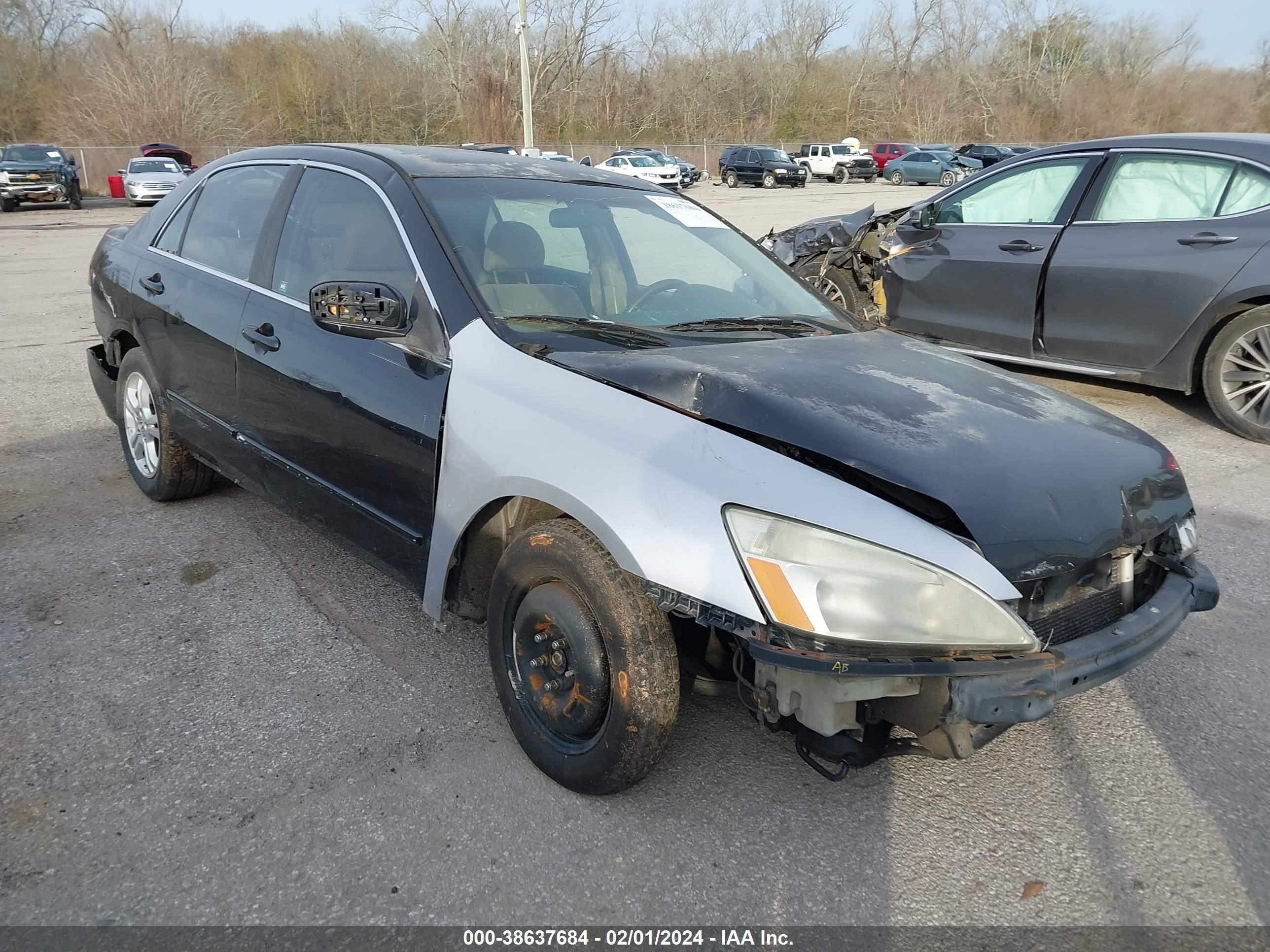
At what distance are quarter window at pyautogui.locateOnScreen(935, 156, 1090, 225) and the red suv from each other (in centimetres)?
3968

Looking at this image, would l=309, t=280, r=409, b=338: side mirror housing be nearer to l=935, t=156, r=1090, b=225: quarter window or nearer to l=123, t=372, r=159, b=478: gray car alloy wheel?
l=123, t=372, r=159, b=478: gray car alloy wheel

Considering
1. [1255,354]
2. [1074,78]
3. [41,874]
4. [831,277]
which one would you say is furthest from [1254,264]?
[1074,78]

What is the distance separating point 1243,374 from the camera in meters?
5.61

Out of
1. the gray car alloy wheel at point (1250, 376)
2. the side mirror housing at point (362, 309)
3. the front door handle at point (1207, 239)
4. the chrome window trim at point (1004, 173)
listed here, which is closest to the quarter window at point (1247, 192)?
the front door handle at point (1207, 239)

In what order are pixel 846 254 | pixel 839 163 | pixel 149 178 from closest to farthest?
1. pixel 846 254
2. pixel 149 178
3. pixel 839 163

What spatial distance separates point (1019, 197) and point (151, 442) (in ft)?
18.9

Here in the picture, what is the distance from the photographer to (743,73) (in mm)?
68625

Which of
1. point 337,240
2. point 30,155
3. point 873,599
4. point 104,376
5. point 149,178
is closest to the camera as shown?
point 873,599

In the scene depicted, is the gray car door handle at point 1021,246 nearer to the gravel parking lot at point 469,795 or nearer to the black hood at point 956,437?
the gravel parking lot at point 469,795

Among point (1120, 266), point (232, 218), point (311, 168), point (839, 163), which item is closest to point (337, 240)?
point (311, 168)

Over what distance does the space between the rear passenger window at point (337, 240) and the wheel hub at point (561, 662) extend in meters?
1.11

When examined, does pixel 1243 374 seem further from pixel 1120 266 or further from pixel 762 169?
pixel 762 169

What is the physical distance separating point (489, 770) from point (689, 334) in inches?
57.1

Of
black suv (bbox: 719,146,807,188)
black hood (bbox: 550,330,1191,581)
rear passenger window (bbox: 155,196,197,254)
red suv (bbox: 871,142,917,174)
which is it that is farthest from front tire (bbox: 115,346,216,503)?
red suv (bbox: 871,142,917,174)
